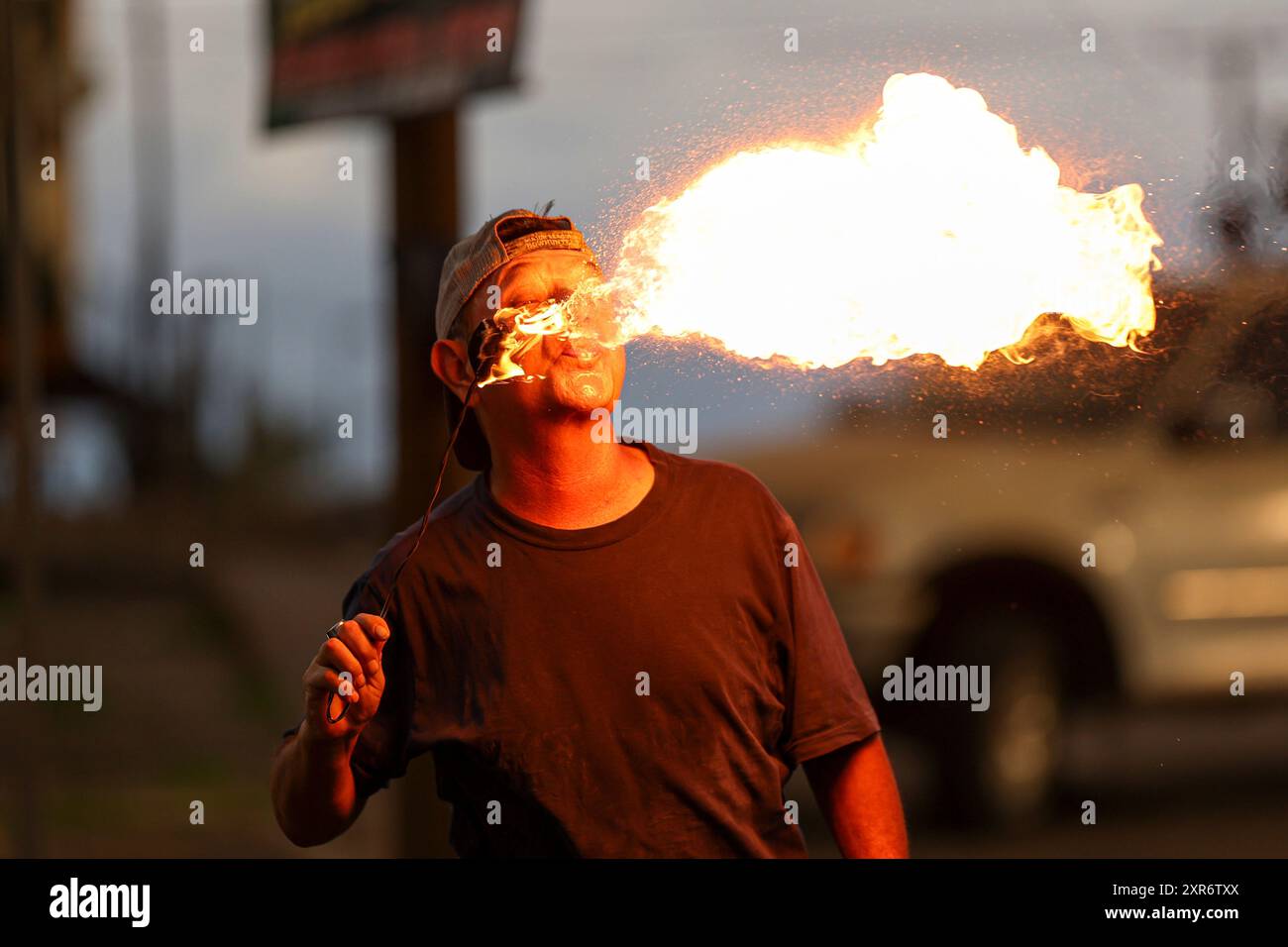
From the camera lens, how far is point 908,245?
8.43ft

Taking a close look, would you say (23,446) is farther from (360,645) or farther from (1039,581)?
(1039,581)

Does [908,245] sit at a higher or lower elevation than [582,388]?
higher

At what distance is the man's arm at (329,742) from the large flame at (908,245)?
747 millimetres

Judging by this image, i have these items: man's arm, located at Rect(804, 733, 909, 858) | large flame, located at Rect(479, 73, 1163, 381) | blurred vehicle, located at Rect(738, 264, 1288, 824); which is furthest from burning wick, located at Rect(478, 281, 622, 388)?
blurred vehicle, located at Rect(738, 264, 1288, 824)

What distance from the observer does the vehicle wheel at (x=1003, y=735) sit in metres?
6.34

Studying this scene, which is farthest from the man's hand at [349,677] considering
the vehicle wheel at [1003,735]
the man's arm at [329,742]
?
the vehicle wheel at [1003,735]

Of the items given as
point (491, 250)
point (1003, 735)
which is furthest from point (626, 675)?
point (1003, 735)

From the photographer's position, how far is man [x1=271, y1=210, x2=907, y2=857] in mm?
2281

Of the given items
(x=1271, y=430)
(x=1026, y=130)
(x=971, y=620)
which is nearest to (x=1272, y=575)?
(x=971, y=620)

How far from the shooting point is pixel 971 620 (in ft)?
21.2

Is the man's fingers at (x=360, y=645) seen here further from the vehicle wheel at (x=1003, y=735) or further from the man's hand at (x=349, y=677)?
the vehicle wheel at (x=1003, y=735)

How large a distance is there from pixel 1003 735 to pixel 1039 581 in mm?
669

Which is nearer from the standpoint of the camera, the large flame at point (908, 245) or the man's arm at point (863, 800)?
the man's arm at point (863, 800)
